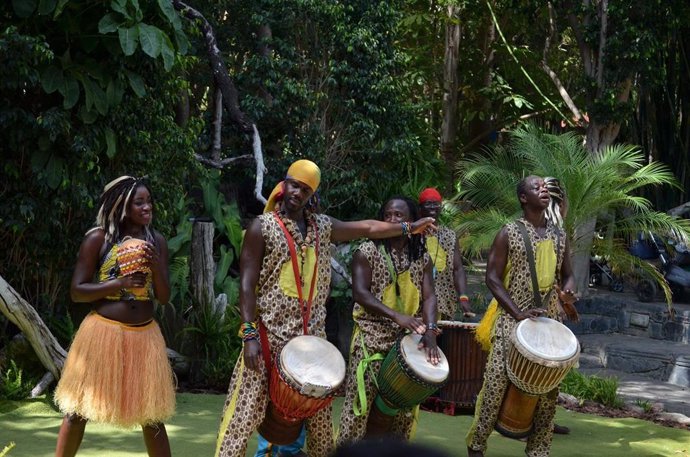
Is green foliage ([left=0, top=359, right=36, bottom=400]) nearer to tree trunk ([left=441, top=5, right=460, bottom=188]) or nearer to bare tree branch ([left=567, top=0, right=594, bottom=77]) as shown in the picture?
bare tree branch ([left=567, top=0, right=594, bottom=77])

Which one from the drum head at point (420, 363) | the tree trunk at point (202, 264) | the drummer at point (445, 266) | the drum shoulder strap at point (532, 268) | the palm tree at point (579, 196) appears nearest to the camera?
the drum head at point (420, 363)

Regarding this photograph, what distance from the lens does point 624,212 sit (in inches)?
544

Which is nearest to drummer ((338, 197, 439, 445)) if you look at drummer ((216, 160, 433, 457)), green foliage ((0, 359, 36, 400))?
drummer ((216, 160, 433, 457))

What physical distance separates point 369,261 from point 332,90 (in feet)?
20.4

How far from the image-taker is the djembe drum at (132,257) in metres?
5.54

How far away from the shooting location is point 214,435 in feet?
25.3

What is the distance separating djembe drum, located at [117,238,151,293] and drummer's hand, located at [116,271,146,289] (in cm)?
2

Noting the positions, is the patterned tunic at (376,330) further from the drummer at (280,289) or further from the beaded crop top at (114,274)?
the beaded crop top at (114,274)

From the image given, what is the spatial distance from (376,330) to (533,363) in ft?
2.94

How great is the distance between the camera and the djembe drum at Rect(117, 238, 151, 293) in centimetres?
554

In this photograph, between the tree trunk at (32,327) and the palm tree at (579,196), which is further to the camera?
the palm tree at (579,196)

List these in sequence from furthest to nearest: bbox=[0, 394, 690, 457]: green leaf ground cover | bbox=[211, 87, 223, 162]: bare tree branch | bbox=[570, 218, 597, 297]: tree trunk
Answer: bbox=[570, 218, 597, 297]: tree trunk, bbox=[211, 87, 223, 162]: bare tree branch, bbox=[0, 394, 690, 457]: green leaf ground cover

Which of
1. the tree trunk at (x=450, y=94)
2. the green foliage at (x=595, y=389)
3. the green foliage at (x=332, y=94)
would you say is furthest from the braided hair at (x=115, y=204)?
the tree trunk at (x=450, y=94)

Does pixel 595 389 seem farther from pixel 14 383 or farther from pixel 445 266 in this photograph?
pixel 14 383
